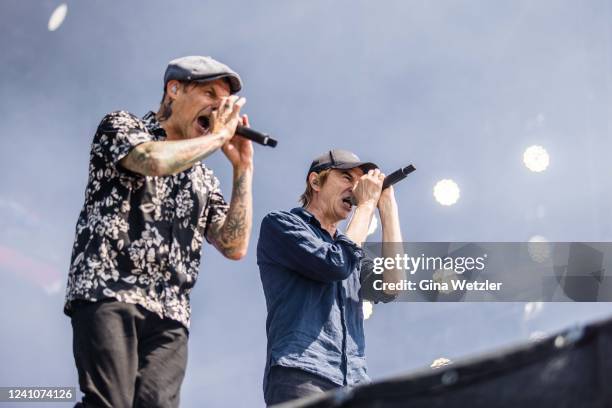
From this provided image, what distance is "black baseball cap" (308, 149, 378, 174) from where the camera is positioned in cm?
447

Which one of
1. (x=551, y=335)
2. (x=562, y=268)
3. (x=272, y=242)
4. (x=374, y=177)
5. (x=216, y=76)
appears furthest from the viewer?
(x=562, y=268)

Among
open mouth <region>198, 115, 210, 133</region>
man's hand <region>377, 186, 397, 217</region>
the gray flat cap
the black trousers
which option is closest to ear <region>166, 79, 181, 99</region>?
the gray flat cap

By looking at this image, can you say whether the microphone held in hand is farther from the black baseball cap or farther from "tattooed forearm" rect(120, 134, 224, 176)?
"tattooed forearm" rect(120, 134, 224, 176)

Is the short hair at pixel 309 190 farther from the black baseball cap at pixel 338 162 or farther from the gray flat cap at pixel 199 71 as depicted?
the gray flat cap at pixel 199 71

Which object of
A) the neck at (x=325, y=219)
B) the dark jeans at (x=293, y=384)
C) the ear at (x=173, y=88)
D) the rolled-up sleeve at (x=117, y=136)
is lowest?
the dark jeans at (x=293, y=384)

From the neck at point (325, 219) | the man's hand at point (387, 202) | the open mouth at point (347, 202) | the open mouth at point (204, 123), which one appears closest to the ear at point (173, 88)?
the open mouth at point (204, 123)

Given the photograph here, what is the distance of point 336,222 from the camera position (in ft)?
14.4

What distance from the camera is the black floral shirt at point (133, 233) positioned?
2.69 m

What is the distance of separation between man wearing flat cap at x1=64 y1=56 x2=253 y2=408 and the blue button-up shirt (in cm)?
66

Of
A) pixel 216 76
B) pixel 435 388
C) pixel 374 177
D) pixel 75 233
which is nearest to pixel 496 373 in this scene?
pixel 435 388

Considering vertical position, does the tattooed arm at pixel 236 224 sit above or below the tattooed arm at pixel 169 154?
below

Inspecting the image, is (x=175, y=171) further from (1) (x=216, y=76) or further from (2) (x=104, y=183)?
(1) (x=216, y=76)

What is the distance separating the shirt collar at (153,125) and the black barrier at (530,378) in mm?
1910

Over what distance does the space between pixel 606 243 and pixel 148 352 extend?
6.90 metres
